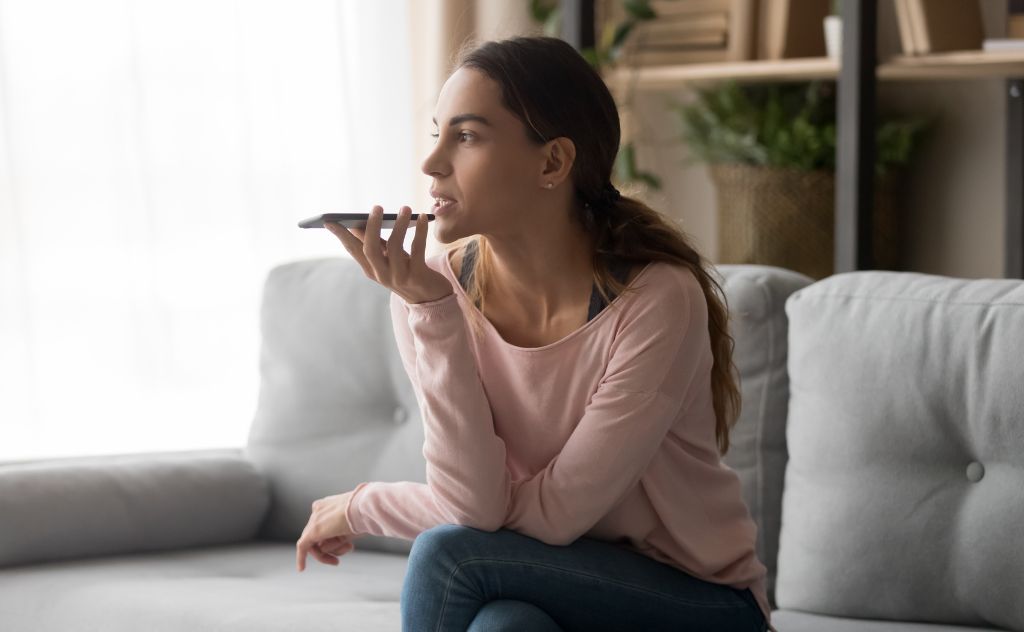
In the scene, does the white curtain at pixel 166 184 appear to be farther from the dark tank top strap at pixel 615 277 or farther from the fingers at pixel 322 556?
the dark tank top strap at pixel 615 277

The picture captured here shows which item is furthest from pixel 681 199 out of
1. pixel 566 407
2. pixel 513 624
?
pixel 513 624

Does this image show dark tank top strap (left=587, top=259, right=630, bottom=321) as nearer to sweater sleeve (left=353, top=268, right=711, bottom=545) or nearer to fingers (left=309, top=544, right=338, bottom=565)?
sweater sleeve (left=353, top=268, right=711, bottom=545)

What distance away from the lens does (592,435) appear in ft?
4.60

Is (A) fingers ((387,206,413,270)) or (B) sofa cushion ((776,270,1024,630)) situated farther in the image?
(B) sofa cushion ((776,270,1024,630))

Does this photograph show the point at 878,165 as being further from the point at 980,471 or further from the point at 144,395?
the point at 144,395

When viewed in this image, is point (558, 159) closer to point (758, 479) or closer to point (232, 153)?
point (758, 479)

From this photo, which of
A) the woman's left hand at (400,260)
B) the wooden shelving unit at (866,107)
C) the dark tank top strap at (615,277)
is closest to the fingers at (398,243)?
the woman's left hand at (400,260)

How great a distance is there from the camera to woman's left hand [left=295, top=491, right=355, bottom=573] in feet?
5.17

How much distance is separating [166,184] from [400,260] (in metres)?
1.45

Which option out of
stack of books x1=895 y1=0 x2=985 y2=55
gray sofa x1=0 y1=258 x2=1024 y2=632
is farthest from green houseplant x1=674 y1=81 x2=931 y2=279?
gray sofa x1=0 y1=258 x2=1024 y2=632

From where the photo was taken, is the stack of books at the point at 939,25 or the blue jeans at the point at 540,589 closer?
the blue jeans at the point at 540,589

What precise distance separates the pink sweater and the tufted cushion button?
12.2 inches

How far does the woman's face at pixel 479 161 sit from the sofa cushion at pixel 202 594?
527mm

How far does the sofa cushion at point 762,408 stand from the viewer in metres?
1.81
